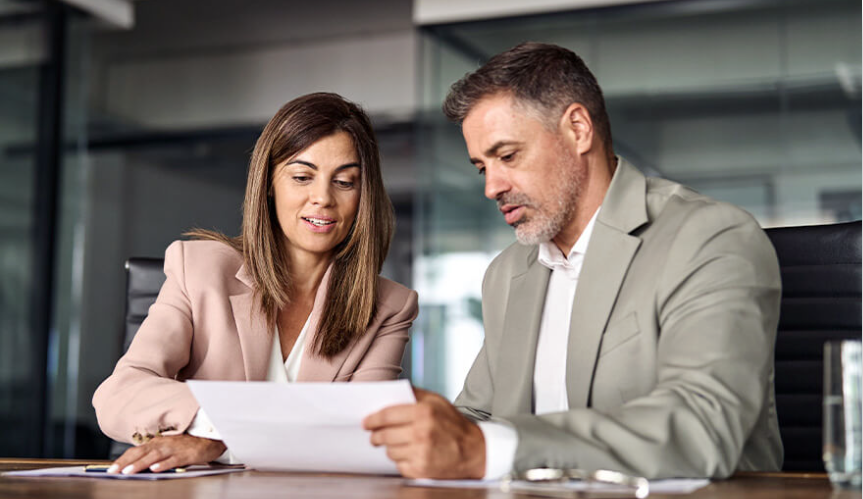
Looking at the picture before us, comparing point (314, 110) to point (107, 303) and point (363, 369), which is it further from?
point (107, 303)

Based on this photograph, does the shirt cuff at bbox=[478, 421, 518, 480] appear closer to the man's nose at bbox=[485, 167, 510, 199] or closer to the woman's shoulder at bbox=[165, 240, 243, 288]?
the man's nose at bbox=[485, 167, 510, 199]

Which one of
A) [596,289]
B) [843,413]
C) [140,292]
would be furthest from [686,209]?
[140,292]

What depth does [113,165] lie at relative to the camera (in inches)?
275

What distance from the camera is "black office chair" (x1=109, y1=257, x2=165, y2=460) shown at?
86.7 inches

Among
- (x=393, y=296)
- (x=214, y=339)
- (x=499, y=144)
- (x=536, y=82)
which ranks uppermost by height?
(x=536, y=82)

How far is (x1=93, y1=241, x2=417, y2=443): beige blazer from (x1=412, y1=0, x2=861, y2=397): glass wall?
8.84 ft

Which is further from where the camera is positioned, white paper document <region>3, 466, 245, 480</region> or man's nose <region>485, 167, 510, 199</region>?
man's nose <region>485, 167, 510, 199</region>

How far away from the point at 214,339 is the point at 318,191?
38 cm

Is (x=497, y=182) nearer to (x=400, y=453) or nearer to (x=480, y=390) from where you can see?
(x=480, y=390)

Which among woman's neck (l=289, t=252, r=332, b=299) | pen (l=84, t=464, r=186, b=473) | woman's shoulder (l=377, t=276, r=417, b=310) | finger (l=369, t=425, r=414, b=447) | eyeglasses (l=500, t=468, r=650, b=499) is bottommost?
pen (l=84, t=464, r=186, b=473)

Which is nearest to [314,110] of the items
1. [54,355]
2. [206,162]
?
[54,355]

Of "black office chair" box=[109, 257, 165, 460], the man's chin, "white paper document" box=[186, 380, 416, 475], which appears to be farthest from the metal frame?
"white paper document" box=[186, 380, 416, 475]

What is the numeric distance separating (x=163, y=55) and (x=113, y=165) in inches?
36.4

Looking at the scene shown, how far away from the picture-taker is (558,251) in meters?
1.74
